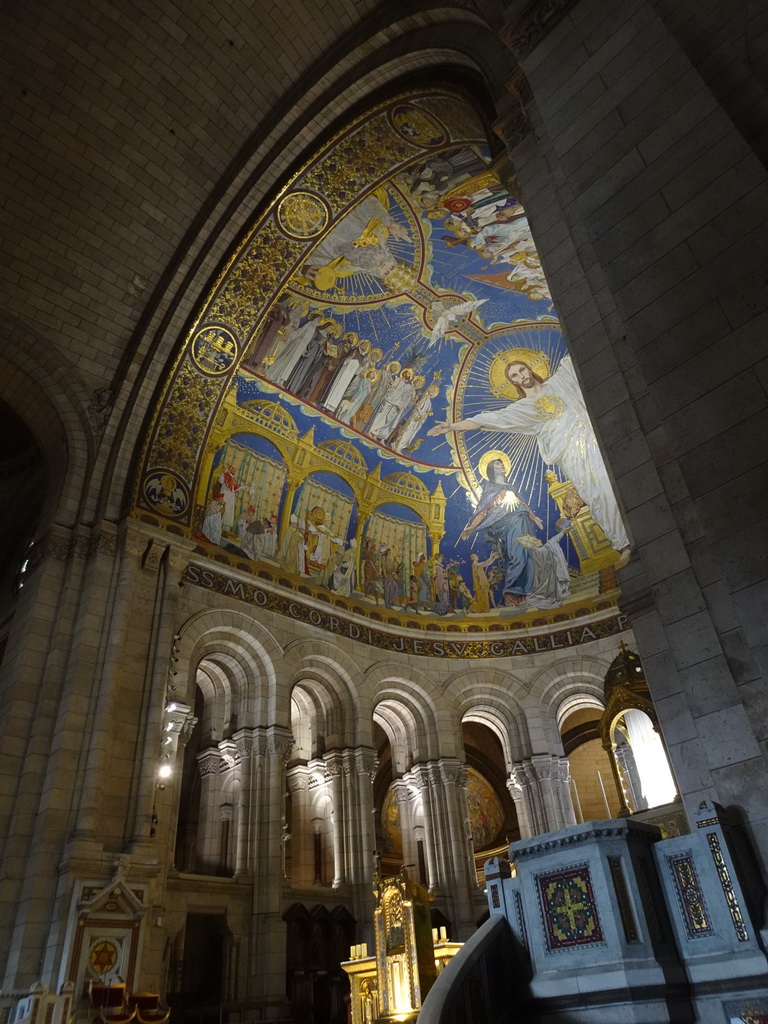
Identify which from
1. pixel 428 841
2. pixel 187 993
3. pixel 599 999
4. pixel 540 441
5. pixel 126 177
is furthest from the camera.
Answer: pixel 540 441

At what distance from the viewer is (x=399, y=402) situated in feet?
53.4

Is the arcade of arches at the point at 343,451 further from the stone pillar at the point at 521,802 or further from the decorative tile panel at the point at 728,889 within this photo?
the decorative tile panel at the point at 728,889

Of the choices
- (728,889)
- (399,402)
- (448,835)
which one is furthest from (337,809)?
(728,889)

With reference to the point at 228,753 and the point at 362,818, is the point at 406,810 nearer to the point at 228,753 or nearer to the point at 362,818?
the point at 362,818

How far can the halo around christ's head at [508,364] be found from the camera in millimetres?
16359

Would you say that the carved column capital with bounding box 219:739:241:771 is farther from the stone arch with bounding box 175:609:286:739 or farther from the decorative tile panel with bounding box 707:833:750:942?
the decorative tile panel with bounding box 707:833:750:942

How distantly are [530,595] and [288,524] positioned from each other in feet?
20.9

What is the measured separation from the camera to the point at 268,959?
11008mm

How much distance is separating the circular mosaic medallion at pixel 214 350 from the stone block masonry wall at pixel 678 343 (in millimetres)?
8431

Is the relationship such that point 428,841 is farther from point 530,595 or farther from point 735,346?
point 735,346

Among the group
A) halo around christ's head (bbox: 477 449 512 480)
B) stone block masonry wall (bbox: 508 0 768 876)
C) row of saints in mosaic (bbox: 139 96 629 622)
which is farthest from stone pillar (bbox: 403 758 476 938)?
stone block masonry wall (bbox: 508 0 768 876)

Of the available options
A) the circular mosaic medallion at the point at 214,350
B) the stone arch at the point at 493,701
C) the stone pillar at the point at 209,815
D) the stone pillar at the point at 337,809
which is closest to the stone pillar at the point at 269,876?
the stone pillar at the point at 209,815

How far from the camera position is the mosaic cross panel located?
4.25 meters

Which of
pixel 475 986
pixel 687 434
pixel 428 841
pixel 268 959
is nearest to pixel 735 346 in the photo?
pixel 687 434
